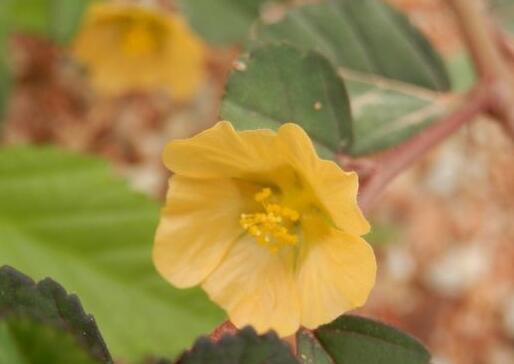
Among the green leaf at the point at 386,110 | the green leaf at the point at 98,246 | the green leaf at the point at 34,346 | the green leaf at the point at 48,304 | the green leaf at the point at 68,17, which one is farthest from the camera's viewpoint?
the green leaf at the point at 68,17

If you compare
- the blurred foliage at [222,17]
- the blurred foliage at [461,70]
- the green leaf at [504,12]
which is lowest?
the blurred foliage at [461,70]

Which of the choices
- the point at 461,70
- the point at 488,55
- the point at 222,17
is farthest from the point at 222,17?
the point at 488,55

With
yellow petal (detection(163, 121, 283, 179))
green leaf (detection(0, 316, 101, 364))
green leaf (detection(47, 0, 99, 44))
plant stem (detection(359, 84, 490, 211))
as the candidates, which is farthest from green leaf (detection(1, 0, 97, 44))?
green leaf (detection(0, 316, 101, 364))

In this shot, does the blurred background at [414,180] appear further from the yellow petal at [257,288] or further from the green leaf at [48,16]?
the yellow petal at [257,288]

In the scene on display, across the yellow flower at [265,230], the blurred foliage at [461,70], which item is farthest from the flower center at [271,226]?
the blurred foliage at [461,70]

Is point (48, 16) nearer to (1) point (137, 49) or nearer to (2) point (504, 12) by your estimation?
(1) point (137, 49)

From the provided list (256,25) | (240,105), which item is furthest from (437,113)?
(240,105)

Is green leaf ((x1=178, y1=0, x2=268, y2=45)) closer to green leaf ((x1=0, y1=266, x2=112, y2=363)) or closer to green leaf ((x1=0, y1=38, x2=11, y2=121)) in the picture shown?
green leaf ((x1=0, y1=38, x2=11, y2=121))
